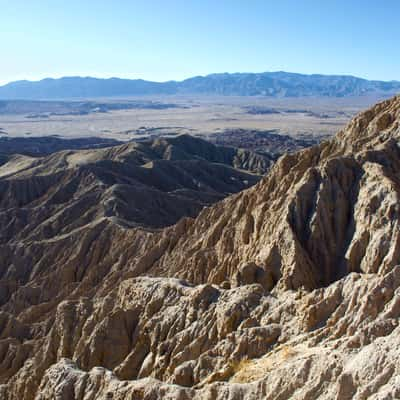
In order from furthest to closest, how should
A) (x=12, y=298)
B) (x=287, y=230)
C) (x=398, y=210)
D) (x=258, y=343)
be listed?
(x=12, y=298) < (x=287, y=230) < (x=398, y=210) < (x=258, y=343)

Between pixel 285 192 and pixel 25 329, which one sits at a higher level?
pixel 285 192

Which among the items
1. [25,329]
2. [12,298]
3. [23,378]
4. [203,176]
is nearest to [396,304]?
[23,378]

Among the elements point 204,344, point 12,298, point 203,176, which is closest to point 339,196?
point 204,344

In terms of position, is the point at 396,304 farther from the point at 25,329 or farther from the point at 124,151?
the point at 124,151

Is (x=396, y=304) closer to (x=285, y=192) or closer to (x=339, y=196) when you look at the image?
(x=339, y=196)

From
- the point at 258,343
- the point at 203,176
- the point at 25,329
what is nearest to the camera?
the point at 258,343

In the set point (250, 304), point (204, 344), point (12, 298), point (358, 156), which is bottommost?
point (12, 298)

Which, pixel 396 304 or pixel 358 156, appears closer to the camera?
pixel 396 304
